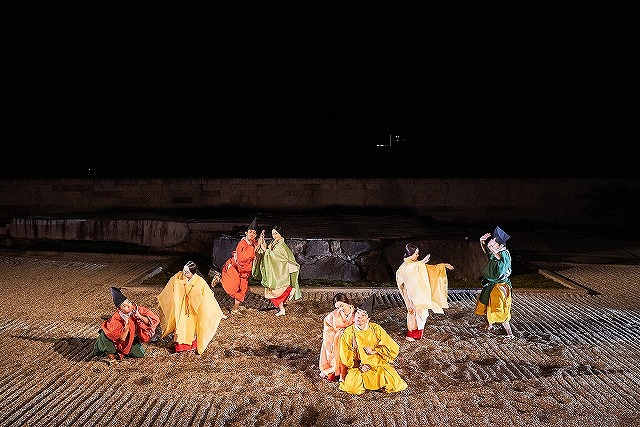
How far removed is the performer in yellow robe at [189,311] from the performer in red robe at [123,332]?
31 cm

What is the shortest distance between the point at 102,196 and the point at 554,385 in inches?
645

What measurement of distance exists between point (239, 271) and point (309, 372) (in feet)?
10.3

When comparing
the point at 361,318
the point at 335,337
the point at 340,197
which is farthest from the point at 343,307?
the point at 340,197

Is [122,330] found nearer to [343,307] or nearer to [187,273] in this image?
[187,273]

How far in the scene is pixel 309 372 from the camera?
605 centimetres

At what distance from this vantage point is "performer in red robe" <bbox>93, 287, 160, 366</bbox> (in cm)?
630

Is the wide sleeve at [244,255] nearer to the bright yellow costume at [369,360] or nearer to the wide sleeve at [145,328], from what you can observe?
the wide sleeve at [145,328]

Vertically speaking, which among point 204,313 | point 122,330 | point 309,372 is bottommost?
point 309,372

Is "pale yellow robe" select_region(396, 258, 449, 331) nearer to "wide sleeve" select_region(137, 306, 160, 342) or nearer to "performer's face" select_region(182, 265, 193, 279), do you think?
"performer's face" select_region(182, 265, 193, 279)

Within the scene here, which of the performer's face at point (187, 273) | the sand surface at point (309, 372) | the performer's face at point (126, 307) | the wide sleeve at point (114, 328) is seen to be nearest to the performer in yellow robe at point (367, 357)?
the sand surface at point (309, 372)

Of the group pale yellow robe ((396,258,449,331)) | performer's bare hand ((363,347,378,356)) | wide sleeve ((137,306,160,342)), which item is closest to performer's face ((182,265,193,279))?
wide sleeve ((137,306,160,342))

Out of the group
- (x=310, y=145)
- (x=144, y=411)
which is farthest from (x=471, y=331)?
(x=310, y=145)

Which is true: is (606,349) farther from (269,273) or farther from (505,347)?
(269,273)

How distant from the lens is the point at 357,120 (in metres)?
25.8
